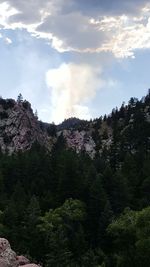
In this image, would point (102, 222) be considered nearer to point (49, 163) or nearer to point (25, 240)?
A: point (25, 240)

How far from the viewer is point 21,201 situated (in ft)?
319

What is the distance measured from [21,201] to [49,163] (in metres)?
24.8

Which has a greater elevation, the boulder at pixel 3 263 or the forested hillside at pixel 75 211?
the forested hillside at pixel 75 211

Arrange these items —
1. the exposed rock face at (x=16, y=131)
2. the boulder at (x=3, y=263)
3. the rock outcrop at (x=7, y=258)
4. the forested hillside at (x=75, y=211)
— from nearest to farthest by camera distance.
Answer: the boulder at (x=3, y=263)
the rock outcrop at (x=7, y=258)
the forested hillside at (x=75, y=211)
the exposed rock face at (x=16, y=131)

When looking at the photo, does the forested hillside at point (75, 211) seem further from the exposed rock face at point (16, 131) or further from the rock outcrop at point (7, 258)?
the exposed rock face at point (16, 131)

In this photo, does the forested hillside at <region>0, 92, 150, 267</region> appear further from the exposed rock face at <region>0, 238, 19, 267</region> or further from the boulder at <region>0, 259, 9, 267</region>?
the boulder at <region>0, 259, 9, 267</region>

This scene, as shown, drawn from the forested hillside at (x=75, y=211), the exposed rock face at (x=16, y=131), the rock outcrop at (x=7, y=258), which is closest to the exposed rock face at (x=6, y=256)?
the rock outcrop at (x=7, y=258)

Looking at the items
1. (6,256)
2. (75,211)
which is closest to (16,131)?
(75,211)

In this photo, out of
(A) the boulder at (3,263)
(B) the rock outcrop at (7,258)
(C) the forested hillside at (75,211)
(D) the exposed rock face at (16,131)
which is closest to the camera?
(A) the boulder at (3,263)

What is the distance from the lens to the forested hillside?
64875mm

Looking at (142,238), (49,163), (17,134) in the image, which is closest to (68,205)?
(49,163)

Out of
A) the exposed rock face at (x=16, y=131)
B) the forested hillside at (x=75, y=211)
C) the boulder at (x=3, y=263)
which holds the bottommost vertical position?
the boulder at (x=3, y=263)

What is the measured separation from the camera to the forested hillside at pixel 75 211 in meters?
64.9

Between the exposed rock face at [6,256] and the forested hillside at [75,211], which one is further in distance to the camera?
the forested hillside at [75,211]
